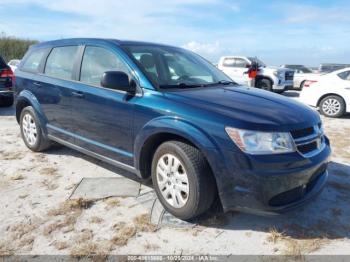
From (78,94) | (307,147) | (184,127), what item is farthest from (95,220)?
(307,147)

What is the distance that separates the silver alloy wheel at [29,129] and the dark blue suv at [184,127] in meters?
0.67

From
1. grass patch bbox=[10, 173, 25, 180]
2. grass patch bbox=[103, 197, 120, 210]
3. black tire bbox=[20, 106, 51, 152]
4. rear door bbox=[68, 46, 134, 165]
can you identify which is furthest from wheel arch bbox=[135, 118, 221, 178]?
black tire bbox=[20, 106, 51, 152]

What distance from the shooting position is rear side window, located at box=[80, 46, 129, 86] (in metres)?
3.71

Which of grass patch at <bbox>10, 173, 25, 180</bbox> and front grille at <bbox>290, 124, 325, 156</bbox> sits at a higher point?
front grille at <bbox>290, 124, 325, 156</bbox>

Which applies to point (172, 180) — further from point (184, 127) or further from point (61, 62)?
point (61, 62)

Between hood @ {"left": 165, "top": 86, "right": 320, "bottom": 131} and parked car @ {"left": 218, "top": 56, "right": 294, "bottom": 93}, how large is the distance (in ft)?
35.1

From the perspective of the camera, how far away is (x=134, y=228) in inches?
122

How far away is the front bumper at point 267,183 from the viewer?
8.79ft

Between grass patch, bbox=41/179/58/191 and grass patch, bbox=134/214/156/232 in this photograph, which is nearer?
grass patch, bbox=134/214/156/232

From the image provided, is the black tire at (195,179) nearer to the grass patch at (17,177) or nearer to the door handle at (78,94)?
the door handle at (78,94)

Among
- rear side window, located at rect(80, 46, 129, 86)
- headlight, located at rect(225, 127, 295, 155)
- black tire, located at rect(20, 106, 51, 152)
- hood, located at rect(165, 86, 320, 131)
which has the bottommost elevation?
black tire, located at rect(20, 106, 51, 152)

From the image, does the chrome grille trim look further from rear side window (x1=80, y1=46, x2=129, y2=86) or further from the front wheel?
the front wheel

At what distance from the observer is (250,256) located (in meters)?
2.74

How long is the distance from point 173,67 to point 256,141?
1.61 meters
